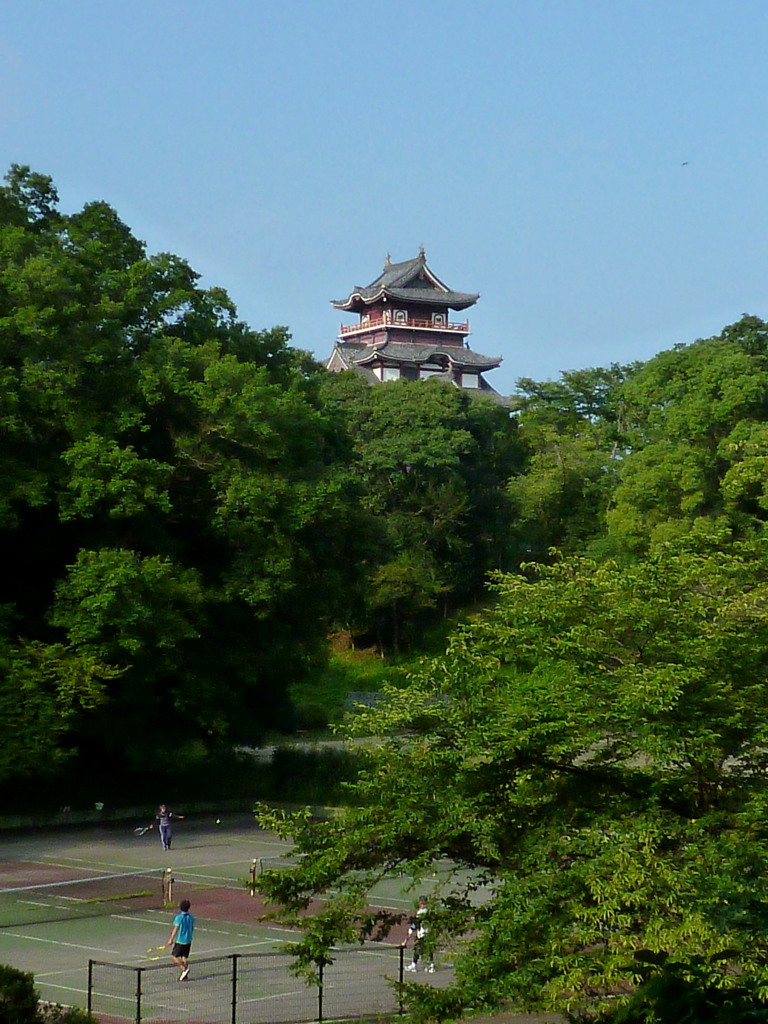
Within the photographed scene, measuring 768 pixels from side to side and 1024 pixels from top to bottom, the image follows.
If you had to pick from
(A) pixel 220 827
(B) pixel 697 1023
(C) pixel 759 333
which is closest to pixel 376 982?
(B) pixel 697 1023

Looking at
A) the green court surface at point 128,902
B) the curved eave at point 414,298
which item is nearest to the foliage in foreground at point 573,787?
the green court surface at point 128,902

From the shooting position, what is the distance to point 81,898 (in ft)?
74.7

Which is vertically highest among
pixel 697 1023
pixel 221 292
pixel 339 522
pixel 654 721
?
pixel 221 292

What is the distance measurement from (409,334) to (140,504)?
5322cm

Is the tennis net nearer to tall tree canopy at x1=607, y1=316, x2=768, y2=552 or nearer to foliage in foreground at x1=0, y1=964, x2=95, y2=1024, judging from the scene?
foliage in foreground at x1=0, y1=964, x2=95, y2=1024

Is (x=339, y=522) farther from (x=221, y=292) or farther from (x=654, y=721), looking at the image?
(x=654, y=721)

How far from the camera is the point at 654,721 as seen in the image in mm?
12617

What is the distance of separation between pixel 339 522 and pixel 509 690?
19.6 m

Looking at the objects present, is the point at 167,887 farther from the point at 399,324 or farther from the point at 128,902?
the point at 399,324

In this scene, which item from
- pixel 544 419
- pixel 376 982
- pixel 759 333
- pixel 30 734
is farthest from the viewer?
pixel 544 419

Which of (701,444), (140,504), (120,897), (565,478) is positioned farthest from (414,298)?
(120,897)

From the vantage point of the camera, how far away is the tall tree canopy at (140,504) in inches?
1152

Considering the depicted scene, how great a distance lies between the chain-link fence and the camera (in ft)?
50.6

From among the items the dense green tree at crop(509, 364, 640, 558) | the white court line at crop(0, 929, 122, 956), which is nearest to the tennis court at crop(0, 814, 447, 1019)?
the white court line at crop(0, 929, 122, 956)
